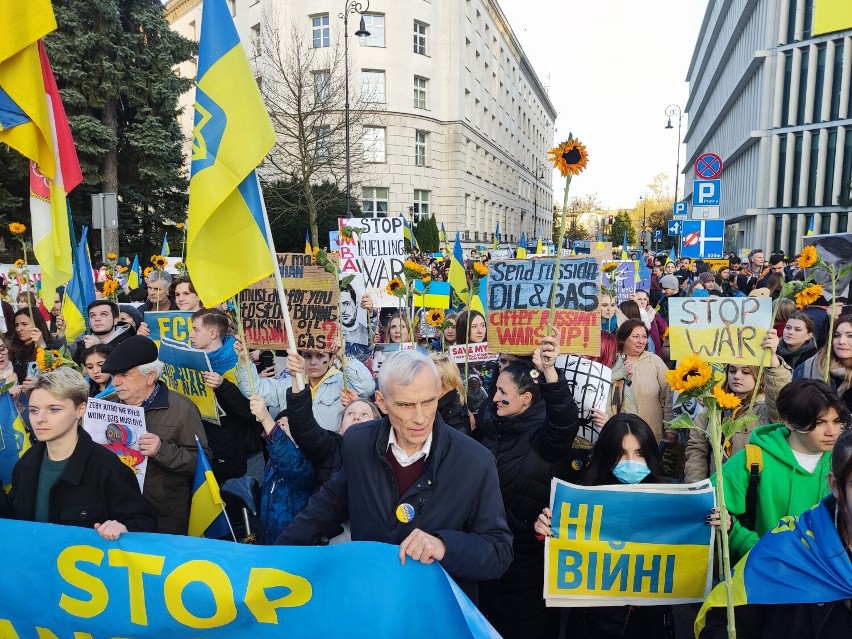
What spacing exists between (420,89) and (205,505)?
127 feet

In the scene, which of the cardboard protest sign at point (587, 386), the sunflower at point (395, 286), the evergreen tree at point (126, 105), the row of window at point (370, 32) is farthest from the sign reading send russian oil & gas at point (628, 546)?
the row of window at point (370, 32)

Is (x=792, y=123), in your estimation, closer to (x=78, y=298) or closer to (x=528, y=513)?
(x=78, y=298)

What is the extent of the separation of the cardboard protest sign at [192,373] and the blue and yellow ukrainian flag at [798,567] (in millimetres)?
3367

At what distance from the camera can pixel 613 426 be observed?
10.7ft

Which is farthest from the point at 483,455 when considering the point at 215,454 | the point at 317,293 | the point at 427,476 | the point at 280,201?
the point at 280,201

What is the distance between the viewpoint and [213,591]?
2.43 m

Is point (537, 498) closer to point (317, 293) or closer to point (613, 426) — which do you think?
point (613, 426)

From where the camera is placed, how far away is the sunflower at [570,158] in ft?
10.4

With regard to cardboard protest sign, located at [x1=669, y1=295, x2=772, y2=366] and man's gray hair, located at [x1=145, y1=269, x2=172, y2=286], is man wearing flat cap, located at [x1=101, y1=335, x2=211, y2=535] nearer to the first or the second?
cardboard protest sign, located at [x1=669, y1=295, x2=772, y2=366]

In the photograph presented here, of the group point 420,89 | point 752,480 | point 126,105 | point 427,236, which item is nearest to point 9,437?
point 752,480

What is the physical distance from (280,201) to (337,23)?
14500mm

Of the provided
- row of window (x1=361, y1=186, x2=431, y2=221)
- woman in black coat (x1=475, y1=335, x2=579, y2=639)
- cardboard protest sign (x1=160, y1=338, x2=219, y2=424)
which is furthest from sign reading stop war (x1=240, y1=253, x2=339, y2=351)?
row of window (x1=361, y1=186, x2=431, y2=221)

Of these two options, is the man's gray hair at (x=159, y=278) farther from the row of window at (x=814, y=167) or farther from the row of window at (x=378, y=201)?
the row of window at (x=814, y=167)

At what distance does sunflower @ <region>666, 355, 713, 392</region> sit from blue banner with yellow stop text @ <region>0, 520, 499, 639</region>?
1061 mm
